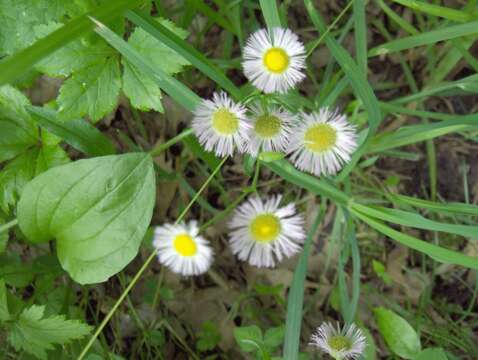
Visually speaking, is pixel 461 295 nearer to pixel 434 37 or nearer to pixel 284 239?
pixel 284 239

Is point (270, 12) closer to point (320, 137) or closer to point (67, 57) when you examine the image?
point (320, 137)

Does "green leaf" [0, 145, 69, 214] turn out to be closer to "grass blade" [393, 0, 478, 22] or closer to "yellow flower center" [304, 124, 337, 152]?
"yellow flower center" [304, 124, 337, 152]

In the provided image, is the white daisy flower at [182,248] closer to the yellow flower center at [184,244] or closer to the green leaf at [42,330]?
the yellow flower center at [184,244]

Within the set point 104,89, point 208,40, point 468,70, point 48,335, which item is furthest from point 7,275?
point 468,70

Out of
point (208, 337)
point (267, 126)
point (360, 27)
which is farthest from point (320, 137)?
point (208, 337)

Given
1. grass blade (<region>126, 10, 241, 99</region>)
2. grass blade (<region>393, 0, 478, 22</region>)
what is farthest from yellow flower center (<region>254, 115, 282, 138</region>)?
grass blade (<region>393, 0, 478, 22</region>)

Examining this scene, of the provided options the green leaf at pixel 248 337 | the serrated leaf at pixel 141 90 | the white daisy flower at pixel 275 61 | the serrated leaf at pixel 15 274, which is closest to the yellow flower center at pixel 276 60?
the white daisy flower at pixel 275 61

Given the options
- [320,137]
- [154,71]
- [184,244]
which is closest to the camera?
[154,71]
